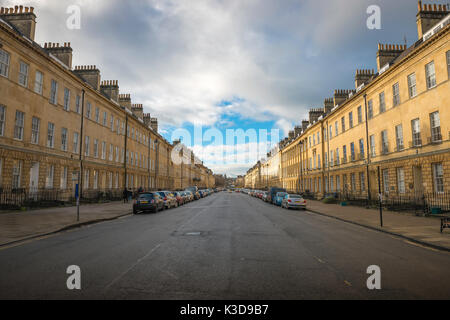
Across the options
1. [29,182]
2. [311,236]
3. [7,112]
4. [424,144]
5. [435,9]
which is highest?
[435,9]

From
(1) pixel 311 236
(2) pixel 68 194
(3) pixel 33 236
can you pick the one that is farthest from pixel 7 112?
(1) pixel 311 236

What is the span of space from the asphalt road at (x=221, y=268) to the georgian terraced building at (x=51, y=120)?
31.8ft

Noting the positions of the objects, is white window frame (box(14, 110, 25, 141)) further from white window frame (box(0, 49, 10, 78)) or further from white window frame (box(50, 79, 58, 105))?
white window frame (box(50, 79, 58, 105))

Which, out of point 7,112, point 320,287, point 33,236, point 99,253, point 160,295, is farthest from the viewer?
point 7,112

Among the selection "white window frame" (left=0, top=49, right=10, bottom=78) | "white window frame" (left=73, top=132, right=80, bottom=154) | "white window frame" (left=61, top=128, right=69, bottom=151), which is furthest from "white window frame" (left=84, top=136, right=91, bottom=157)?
"white window frame" (left=0, top=49, right=10, bottom=78)

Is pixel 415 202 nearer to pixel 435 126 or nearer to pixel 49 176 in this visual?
pixel 435 126

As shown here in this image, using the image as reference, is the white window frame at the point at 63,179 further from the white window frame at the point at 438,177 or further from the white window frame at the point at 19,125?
the white window frame at the point at 438,177

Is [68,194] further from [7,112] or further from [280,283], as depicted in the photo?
[280,283]

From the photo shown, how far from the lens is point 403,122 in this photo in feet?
76.3

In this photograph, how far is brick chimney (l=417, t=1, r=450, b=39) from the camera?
22.2 m

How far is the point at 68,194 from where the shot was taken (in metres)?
27.2

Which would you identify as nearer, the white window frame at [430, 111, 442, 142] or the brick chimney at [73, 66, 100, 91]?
the white window frame at [430, 111, 442, 142]

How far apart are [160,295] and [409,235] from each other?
10.2 metres
